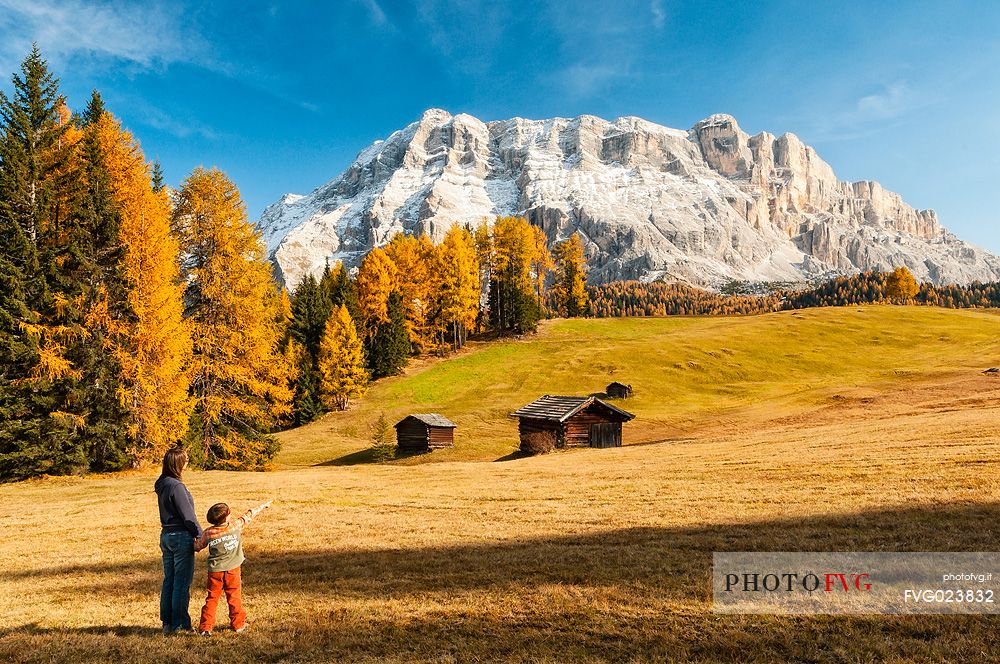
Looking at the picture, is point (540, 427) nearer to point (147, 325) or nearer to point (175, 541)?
point (147, 325)

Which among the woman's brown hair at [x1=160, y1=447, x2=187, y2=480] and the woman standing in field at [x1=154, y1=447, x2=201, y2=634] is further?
the woman's brown hair at [x1=160, y1=447, x2=187, y2=480]

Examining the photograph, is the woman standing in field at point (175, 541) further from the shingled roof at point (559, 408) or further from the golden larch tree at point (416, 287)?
the golden larch tree at point (416, 287)

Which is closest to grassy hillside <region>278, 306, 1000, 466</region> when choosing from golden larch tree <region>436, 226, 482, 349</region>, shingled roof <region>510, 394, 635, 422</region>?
shingled roof <region>510, 394, 635, 422</region>

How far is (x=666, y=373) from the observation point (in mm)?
60562

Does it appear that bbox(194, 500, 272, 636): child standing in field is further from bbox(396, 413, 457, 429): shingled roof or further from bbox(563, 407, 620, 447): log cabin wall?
bbox(396, 413, 457, 429): shingled roof

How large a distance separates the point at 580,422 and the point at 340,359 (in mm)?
26231

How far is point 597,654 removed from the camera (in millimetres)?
6457

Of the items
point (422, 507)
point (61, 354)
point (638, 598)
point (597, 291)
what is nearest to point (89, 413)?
point (61, 354)

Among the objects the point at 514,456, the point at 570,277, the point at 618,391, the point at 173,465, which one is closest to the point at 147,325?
the point at 173,465

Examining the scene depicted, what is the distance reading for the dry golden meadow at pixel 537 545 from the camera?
693 cm

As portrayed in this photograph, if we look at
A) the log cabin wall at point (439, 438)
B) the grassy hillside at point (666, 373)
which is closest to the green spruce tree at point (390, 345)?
the grassy hillside at point (666, 373)

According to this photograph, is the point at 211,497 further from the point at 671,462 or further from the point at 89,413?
the point at 671,462

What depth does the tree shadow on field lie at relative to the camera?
6.53 metres

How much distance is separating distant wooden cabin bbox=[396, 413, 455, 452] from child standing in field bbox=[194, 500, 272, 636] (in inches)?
1357
